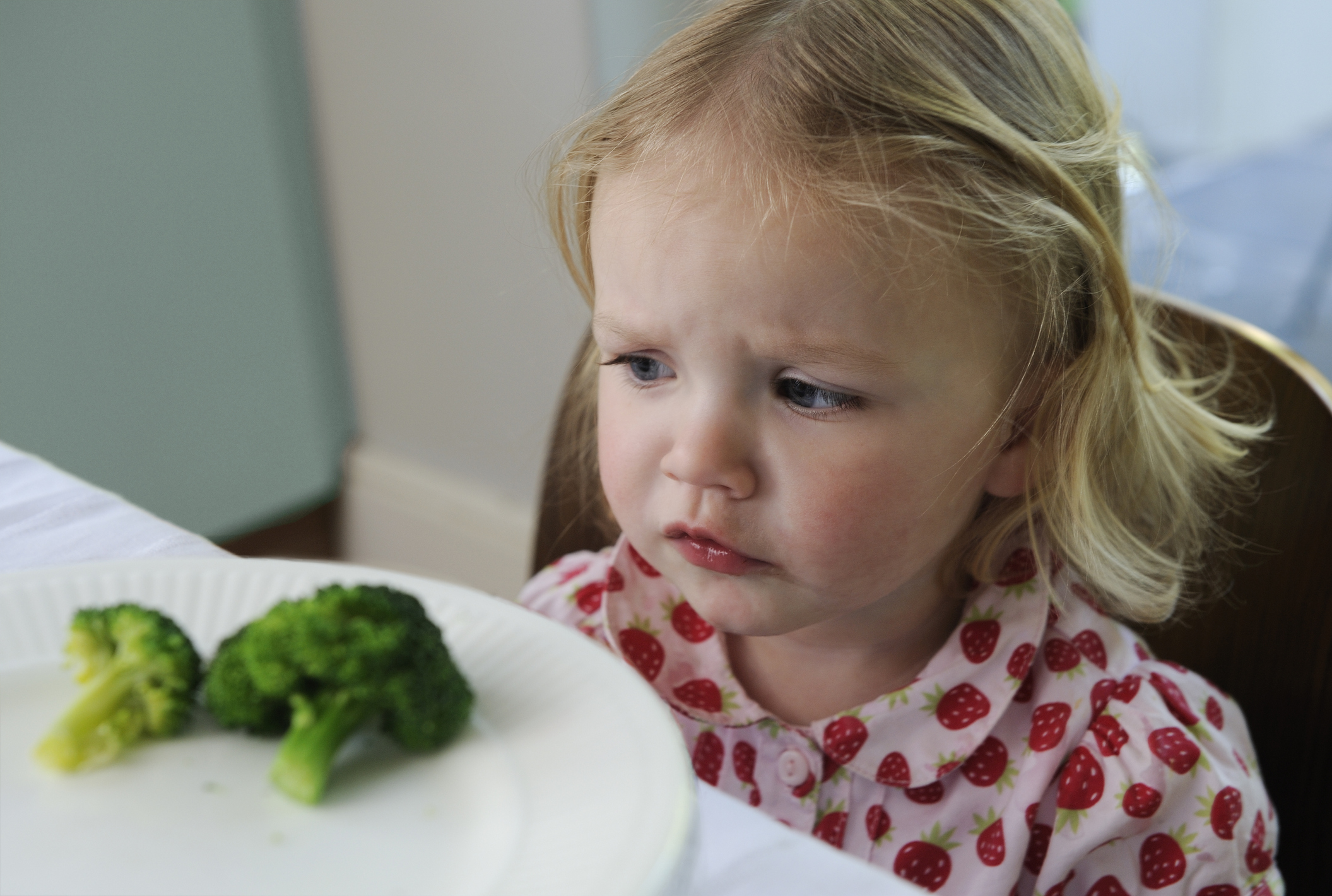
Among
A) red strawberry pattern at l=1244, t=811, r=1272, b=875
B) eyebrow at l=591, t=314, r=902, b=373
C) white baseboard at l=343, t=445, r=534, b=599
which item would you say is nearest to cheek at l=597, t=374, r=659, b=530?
eyebrow at l=591, t=314, r=902, b=373

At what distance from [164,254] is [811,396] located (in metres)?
1.46

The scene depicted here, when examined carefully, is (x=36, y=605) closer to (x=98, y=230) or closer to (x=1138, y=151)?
(x=1138, y=151)

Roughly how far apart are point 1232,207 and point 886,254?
3.37 ft

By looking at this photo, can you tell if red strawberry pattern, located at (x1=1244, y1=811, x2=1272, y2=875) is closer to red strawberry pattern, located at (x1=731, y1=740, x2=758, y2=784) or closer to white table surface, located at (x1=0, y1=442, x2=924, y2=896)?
red strawberry pattern, located at (x1=731, y1=740, x2=758, y2=784)

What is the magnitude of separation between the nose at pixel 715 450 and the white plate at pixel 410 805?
23 centimetres

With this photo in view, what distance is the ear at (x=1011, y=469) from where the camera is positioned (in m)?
0.76

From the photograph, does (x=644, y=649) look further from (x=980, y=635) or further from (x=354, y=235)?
(x=354, y=235)

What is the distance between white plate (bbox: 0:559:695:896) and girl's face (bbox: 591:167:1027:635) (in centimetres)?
26

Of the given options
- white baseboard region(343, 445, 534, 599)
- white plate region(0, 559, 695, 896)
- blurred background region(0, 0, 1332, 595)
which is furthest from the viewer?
white baseboard region(343, 445, 534, 599)

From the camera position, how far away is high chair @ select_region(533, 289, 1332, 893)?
0.79 metres

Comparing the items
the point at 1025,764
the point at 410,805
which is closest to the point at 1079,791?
the point at 1025,764

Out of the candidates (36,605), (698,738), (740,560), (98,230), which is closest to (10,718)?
(36,605)

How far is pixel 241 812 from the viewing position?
0.36 m

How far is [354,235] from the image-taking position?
1.94 metres
